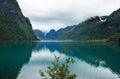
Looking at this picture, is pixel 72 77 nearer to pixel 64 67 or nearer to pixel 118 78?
pixel 64 67

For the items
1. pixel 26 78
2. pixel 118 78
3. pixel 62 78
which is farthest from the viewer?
pixel 118 78

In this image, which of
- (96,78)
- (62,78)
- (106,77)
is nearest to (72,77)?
(62,78)

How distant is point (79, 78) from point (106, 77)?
280 inches

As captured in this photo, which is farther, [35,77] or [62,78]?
[35,77]

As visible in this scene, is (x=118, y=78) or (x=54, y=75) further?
(x=118, y=78)

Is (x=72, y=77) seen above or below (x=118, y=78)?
above

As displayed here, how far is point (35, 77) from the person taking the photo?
4431 cm

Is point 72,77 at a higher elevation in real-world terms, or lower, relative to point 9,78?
higher

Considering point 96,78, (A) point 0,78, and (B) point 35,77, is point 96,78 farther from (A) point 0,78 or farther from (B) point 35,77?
(A) point 0,78

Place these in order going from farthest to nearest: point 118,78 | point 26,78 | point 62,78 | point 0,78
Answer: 1. point 118,78
2. point 26,78
3. point 0,78
4. point 62,78

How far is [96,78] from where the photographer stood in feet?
150

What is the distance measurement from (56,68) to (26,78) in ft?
89.4

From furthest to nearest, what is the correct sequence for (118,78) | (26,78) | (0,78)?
1. (118,78)
2. (26,78)
3. (0,78)

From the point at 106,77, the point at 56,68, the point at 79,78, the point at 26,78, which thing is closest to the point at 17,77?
the point at 26,78
